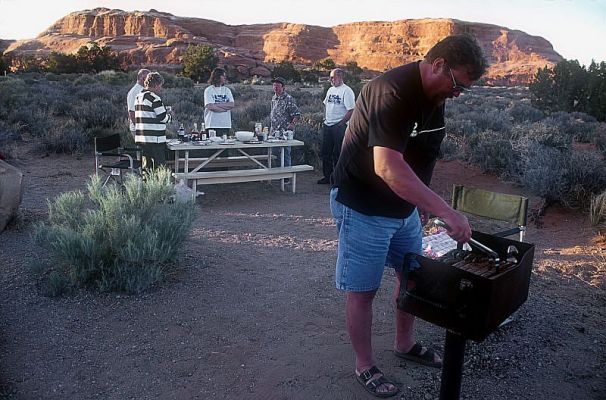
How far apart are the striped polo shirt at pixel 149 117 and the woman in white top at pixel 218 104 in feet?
5.50

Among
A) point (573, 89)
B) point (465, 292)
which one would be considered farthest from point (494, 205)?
point (573, 89)

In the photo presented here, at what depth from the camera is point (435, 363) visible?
3.08 metres

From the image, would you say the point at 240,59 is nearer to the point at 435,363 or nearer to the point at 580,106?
the point at 580,106

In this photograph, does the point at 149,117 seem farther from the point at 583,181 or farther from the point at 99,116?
the point at 99,116

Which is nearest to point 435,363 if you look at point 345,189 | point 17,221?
point 345,189

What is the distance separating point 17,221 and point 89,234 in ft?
6.46

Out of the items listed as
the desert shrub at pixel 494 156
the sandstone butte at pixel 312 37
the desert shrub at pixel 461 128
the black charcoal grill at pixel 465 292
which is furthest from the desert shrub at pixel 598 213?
the sandstone butte at pixel 312 37

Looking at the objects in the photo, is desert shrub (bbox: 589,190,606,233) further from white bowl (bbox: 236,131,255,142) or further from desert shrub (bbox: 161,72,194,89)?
desert shrub (bbox: 161,72,194,89)

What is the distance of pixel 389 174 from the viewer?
7.02 ft

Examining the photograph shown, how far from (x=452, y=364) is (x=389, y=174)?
780mm

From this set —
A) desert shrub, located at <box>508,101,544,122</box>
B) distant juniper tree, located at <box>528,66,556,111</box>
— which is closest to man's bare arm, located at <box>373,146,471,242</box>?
desert shrub, located at <box>508,101,544,122</box>

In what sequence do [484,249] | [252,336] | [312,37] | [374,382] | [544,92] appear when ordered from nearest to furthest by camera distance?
[484,249], [374,382], [252,336], [544,92], [312,37]

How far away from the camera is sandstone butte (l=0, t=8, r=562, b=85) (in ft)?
236

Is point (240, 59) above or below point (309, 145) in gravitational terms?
above
